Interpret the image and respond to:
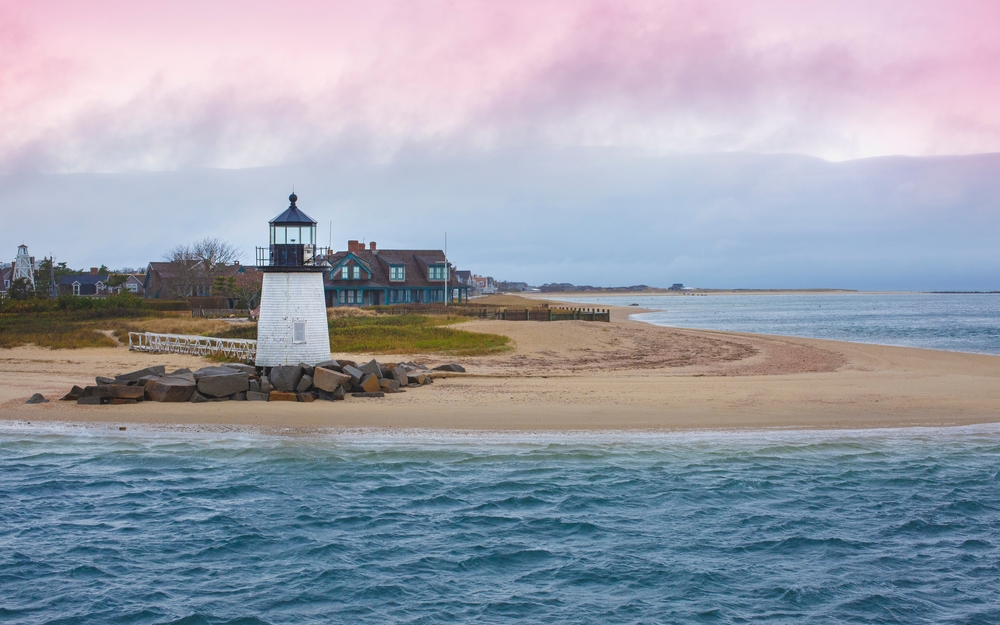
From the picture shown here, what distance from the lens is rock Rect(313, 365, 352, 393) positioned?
21.0 m

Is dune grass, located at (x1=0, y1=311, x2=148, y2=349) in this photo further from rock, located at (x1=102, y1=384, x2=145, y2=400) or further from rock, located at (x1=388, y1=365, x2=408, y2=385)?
rock, located at (x1=388, y1=365, x2=408, y2=385)

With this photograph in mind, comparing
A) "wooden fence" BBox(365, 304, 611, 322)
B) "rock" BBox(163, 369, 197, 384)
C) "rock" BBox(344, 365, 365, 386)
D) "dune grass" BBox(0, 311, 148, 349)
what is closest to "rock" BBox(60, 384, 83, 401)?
"rock" BBox(163, 369, 197, 384)

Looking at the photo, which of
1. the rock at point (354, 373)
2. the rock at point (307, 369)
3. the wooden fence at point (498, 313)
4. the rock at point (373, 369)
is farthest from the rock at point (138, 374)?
the wooden fence at point (498, 313)

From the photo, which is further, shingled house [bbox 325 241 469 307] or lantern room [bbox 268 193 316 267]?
shingled house [bbox 325 241 469 307]

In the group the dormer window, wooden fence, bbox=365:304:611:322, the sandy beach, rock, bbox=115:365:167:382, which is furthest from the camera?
the dormer window

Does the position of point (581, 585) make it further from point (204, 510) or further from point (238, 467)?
point (238, 467)

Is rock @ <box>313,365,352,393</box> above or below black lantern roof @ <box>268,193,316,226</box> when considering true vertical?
below

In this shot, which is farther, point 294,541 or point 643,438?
point 643,438

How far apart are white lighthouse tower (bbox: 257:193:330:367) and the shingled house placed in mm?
40628

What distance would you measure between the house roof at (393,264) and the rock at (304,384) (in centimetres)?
4373

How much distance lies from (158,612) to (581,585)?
5.25m

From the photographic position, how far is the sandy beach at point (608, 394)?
62.8 ft

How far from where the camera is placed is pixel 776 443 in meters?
17.3

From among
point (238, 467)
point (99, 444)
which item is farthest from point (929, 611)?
point (99, 444)
